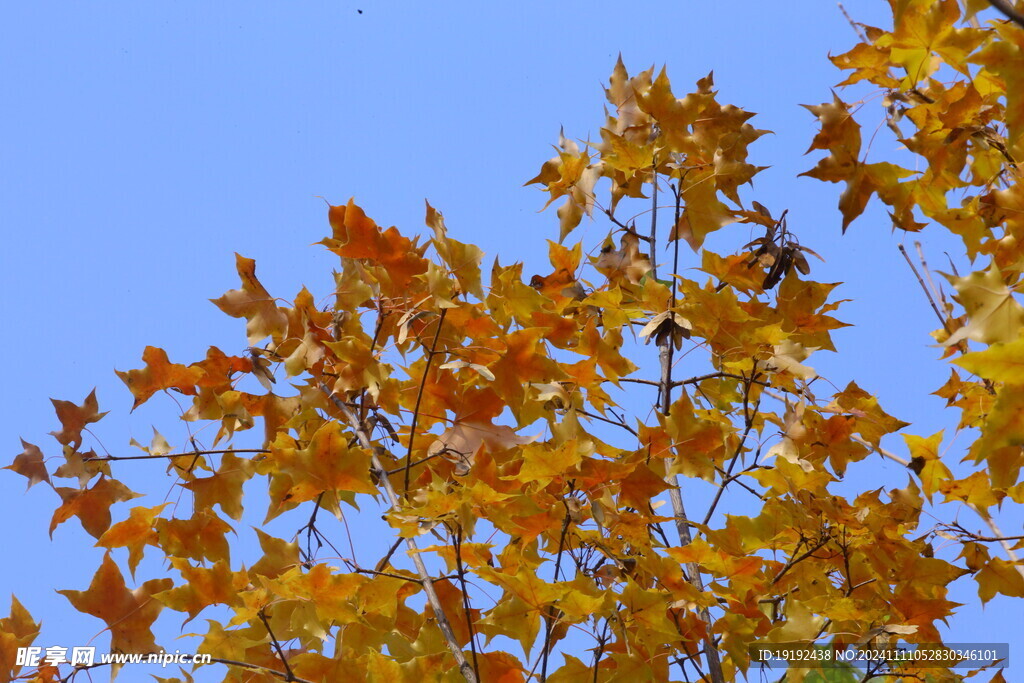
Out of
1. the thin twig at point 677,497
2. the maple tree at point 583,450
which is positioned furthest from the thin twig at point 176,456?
the thin twig at point 677,497

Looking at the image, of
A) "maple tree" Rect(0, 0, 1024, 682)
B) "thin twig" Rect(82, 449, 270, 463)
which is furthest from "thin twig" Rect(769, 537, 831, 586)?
"thin twig" Rect(82, 449, 270, 463)

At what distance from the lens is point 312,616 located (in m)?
1.06

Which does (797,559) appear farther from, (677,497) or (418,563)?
(418,563)

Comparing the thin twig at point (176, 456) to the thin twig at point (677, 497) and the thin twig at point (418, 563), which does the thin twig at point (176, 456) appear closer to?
the thin twig at point (418, 563)

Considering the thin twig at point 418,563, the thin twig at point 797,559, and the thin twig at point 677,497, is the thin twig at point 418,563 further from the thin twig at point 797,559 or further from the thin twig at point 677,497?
the thin twig at point 797,559

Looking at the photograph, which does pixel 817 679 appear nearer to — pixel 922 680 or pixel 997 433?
pixel 922 680

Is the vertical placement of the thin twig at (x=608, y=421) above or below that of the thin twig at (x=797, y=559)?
above

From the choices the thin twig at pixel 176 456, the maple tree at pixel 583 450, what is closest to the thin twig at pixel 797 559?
the maple tree at pixel 583 450

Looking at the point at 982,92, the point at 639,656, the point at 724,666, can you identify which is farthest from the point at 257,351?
the point at 982,92

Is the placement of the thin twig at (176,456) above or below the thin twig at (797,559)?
above

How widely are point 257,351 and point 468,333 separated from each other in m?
0.32

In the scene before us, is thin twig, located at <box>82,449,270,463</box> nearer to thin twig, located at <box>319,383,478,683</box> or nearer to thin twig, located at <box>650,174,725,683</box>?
thin twig, located at <box>319,383,478,683</box>

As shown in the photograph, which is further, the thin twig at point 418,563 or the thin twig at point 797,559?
the thin twig at point 797,559

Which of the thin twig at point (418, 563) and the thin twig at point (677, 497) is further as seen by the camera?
the thin twig at point (677, 497)
